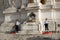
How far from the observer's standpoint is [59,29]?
1226 inches

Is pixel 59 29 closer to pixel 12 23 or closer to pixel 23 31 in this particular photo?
pixel 23 31

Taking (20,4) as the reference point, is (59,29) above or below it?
below

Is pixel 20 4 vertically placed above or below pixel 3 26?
above

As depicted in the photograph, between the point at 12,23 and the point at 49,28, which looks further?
the point at 12,23

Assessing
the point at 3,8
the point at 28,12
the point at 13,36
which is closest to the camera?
the point at 13,36

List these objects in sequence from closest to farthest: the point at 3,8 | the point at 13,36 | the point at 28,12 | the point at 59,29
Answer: the point at 13,36, the point at 59,29, the point at 28,12, the point at 3,8

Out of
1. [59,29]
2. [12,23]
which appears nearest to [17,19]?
[12,23]

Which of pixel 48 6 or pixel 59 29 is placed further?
pixel 48 6

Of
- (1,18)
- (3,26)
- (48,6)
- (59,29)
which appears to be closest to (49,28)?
(59,29)

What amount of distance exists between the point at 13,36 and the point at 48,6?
23.7 feet

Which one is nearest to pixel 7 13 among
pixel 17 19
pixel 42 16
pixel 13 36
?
pixel 17 19

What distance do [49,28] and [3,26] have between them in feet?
18.6

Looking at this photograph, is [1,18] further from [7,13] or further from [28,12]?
[28,12]

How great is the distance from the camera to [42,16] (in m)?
34.0
